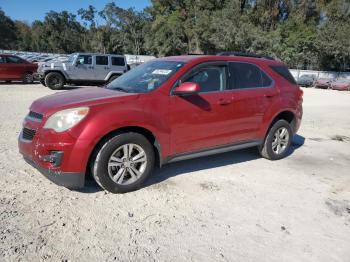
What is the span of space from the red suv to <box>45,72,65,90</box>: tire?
12380 millimetres

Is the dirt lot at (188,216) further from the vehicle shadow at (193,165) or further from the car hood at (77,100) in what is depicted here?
the car hood at (77,100)

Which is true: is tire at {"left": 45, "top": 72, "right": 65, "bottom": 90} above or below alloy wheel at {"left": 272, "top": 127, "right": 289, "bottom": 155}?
above

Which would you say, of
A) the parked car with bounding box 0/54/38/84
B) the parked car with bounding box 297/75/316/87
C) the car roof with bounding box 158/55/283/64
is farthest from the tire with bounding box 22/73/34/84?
the parked car with bounding box 297/75/316/87

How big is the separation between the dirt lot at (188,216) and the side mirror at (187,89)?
1.23 metres

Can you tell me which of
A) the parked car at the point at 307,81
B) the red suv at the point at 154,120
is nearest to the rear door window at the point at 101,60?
the red suv at the point at 154,120

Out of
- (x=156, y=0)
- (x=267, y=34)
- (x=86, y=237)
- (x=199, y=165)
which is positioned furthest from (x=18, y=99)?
(x=156, y=0)

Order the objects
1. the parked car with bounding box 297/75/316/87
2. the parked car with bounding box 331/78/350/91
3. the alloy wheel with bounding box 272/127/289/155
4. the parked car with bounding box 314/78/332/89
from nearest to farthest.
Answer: the alloy wheel with bounding box 272/127/289/155
the parked car with bounding box 331/78/350/91
the parked car with bounding box 314/78/332/89
the parked car with bounding box 297/75/316/87

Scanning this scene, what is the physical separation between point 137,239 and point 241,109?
2789mm

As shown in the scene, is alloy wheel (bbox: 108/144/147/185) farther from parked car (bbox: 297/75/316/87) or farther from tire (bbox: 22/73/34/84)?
parked car (bbox: 297/75/316/87)

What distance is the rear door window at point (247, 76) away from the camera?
5.58 metres

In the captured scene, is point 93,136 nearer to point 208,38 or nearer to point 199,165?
point 199,165

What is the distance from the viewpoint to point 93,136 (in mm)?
4148

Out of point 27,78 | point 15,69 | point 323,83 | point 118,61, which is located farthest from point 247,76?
point 323,83

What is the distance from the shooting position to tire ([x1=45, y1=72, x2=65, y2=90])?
668 inches
